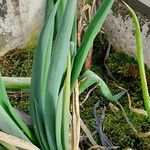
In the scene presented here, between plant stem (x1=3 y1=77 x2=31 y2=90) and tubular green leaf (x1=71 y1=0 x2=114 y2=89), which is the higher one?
tubular green leaf (x1=71 y1=0 x2=114 y2=89)

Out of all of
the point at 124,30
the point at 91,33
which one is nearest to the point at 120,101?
the point at 124,30

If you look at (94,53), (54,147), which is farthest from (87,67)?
(54,147)

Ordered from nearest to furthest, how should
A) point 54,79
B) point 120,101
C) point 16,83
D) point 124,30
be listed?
point 54,79 → point 16,83 → point 120,101 → point 124,30

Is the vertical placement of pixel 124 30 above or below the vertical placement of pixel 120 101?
above

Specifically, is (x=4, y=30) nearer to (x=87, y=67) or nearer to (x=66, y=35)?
(x=87, y=67)

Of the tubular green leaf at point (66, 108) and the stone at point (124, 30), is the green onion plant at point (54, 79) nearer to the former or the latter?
the tubular green leaf at point (66, 108)

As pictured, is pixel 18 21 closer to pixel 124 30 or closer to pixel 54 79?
pixel 124 30

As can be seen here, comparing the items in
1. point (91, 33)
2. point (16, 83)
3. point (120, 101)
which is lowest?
point (120, 101)

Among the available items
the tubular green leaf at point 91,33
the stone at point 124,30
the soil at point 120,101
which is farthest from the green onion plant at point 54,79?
the stone at point 124,30

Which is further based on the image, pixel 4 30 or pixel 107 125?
pixel 4 30

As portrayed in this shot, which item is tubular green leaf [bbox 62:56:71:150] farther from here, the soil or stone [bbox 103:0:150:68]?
stone [bbox 103:0:150:68]

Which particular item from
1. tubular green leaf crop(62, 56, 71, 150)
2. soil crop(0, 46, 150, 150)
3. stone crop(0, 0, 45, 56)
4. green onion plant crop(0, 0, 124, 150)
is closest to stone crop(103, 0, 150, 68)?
soil crop(0, 46, 150, 150)
